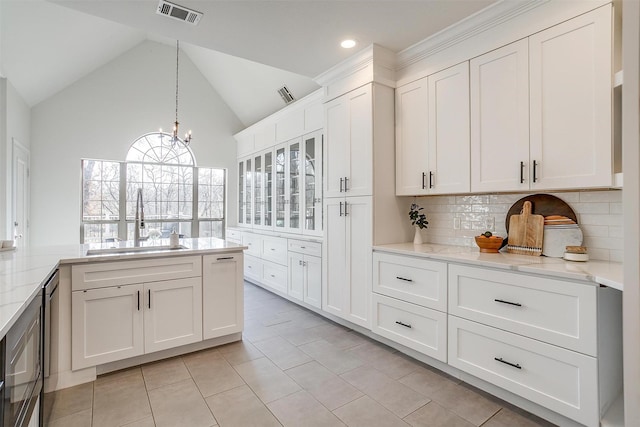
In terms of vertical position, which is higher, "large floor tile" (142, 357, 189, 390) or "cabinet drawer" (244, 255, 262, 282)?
"cabinet drawer" (244, 255, 262, 282)

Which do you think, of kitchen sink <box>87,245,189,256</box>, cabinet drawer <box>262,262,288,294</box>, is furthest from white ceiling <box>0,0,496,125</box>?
cabinet drawer <box>262,262,288,294</box>

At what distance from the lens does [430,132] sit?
2.79 metres

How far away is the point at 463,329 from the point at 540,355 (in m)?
0.46

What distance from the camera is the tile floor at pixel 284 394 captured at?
190 cm

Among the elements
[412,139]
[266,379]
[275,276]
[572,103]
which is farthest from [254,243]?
[572,103]

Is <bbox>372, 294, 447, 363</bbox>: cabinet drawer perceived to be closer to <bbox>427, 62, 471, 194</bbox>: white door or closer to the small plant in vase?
the small plant in vase

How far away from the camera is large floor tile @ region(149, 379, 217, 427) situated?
6.16 feet

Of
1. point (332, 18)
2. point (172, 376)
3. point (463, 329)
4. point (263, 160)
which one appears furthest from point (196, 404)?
point (263, 160)

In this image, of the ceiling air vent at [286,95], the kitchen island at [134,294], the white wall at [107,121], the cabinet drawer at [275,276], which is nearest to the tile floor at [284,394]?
the kitchen island at [134,294]

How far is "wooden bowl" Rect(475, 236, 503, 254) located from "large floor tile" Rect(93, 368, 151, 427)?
2.47 metres

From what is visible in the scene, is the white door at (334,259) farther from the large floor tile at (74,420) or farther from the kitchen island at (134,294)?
the large floor tile at (74,420)

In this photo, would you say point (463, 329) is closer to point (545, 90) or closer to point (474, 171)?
point (474, 171)

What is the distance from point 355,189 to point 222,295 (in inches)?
60.0

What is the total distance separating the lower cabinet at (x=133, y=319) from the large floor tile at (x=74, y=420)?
42 cm
